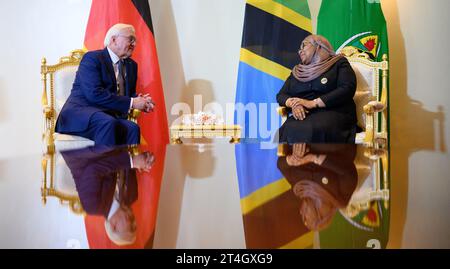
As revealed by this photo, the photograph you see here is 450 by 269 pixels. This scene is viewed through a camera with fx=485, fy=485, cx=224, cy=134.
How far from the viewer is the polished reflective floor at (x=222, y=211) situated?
1.63 ft

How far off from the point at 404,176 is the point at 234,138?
309 centimetres

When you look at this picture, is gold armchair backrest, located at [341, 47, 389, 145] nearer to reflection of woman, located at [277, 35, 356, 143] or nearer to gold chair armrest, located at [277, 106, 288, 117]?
reflection of woman, located at [277, 35, 356, 143]

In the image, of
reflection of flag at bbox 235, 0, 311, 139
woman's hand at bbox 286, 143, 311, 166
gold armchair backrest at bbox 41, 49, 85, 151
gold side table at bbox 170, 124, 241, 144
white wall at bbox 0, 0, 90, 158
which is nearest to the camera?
woman's hand at bbox 286, 143, 311, 166

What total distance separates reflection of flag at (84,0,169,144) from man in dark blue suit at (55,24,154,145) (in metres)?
0.42

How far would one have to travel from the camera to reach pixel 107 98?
371 cm

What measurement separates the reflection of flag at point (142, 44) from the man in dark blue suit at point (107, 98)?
420mm

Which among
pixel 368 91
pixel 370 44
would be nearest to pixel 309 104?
pixel 368 91

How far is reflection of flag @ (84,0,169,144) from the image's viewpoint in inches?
177

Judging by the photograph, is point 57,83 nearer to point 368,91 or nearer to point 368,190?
point 368,91

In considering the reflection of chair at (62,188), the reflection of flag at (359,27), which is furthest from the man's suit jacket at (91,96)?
the reflection of chair at (62,188)

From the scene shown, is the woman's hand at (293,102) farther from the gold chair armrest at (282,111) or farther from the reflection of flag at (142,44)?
the reflection of flag at (142,44)

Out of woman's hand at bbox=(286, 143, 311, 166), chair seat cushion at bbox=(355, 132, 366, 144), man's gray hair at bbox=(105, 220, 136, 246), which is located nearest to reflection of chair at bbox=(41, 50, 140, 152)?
chair seat cushion at bbox=(355, 132, 366, 144)

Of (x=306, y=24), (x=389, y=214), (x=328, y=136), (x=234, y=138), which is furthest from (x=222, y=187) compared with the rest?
(x=306, y=24)

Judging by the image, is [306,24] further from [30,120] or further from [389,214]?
[389,214]
